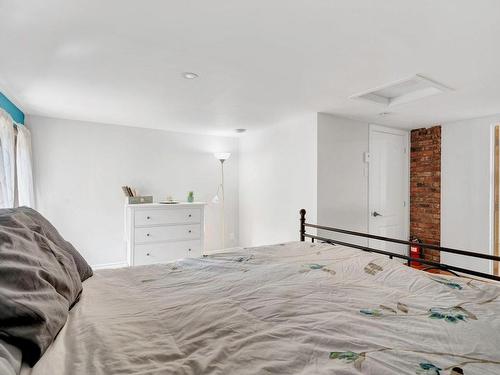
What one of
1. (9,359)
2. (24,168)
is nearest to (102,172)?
(24,168)

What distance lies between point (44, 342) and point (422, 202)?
5.02 m

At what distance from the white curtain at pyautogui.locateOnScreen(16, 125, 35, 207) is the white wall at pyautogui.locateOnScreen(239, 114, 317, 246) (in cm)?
319

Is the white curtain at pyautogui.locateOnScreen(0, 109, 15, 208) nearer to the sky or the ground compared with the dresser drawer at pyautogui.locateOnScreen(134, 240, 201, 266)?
nearer to the sky

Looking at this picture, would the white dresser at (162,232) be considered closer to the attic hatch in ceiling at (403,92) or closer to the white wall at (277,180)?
the white wall at (277,180)

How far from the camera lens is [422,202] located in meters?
4.48

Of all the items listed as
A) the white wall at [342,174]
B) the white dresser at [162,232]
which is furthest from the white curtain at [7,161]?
the white wall at [342,174]

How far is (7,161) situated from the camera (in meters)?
2.95

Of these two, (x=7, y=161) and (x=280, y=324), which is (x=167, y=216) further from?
(x=280, y=324)

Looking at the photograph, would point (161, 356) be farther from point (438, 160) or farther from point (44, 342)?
point (438, 160)

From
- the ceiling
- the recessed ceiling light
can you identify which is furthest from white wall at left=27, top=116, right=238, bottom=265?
the recessed ceiling light

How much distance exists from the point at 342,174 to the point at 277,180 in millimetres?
1009

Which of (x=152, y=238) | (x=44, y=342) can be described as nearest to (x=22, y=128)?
(x=152, y=238)

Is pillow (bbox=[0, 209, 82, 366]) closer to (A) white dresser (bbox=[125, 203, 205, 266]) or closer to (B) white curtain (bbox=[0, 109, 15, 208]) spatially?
(B) white curtain (bbox=[0, 109, 15, 208])

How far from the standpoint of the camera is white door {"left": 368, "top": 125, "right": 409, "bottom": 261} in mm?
4207
